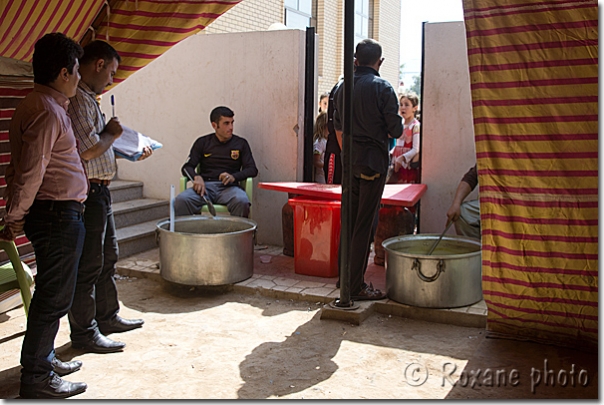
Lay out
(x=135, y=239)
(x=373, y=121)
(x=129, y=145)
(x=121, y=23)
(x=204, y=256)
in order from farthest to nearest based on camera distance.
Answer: (x=135, y=239) < (x=204, y=256) < (x=373, y=121) < (x=121, y=23) < (x=129, y=145)

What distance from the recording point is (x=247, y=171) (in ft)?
21.6

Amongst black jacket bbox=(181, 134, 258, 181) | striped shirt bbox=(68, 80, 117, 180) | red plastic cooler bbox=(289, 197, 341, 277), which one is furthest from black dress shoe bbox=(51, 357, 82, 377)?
black jacket bbox=(181, 134, 258, 181)

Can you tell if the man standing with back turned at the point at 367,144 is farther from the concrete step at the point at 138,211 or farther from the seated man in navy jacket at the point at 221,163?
the concrete step at the point at 138,211

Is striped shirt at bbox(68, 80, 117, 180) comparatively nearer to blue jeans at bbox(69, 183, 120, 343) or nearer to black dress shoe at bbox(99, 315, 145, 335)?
blue jeans at bbox(69, 183, 120, 343)

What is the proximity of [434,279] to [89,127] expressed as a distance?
267 cm

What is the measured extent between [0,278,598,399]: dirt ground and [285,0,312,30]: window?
31.7 ft

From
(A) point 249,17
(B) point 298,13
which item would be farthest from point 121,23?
(B) point 298,13

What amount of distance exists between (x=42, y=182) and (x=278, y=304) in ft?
8.02

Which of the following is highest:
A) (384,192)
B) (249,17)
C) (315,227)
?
(249,17)

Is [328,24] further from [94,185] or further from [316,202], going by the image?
[94,185]

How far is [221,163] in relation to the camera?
21.8 feet

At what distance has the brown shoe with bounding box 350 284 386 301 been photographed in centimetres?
489

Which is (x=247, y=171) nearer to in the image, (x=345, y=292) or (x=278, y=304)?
(x=278, y=304)

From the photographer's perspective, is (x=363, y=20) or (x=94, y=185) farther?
(x=363, y=20)
